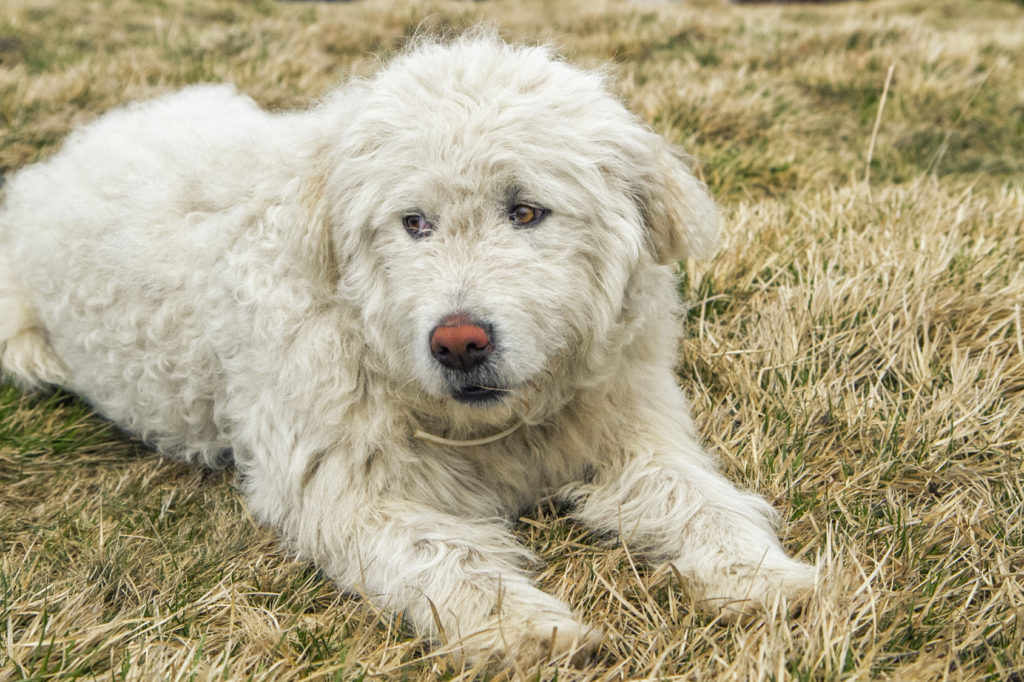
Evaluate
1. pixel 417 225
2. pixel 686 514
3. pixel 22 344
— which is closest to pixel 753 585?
pixel 686 514

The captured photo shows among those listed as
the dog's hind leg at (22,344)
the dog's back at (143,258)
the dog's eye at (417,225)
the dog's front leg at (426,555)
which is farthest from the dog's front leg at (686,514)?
the dog's hind leg at (22,344)

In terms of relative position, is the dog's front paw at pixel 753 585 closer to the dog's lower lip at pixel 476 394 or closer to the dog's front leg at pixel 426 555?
the dog's front leg at pixel 426 555

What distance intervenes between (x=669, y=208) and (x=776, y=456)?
40.4 inches

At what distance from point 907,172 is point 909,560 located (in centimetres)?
403

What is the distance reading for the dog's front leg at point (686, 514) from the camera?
2.78 meters

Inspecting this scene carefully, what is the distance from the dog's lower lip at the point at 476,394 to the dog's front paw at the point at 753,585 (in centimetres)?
84

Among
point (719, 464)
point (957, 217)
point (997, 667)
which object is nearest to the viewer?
point (997, 667)

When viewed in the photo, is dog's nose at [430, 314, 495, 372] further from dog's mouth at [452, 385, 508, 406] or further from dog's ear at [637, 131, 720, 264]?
dog's ear at [637, 131, 720, 264]

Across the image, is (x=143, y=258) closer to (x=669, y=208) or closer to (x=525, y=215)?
(x=525, y=215)

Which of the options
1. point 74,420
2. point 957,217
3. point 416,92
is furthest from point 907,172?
point 74,420

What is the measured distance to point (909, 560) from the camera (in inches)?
111

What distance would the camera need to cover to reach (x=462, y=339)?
8.56 ft

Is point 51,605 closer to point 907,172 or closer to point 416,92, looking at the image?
point 416,92

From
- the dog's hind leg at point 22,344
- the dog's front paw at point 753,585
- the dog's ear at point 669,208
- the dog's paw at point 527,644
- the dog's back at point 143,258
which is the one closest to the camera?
the dog's paw at point 527,644
